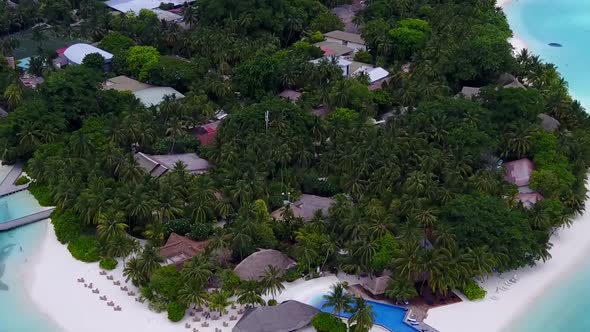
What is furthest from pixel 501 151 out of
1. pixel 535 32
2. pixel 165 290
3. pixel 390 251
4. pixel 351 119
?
pixel 535 32

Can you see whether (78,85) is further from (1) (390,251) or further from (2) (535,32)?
(2) (535,32)

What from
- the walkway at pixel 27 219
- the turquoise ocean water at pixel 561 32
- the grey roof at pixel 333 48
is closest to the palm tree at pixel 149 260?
the walkway at pixel 27 219

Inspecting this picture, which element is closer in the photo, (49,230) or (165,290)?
(165,290)

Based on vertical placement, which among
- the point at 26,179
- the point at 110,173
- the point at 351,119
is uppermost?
the point at 351,119

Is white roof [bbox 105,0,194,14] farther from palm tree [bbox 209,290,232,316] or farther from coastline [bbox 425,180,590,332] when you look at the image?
coastline [bbox 425,180,590,332]

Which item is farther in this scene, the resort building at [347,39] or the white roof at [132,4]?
the white roof at [132,4]

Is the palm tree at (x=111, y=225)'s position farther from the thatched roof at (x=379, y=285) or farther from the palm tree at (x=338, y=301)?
the thatched roof at (x=379, y=285)
